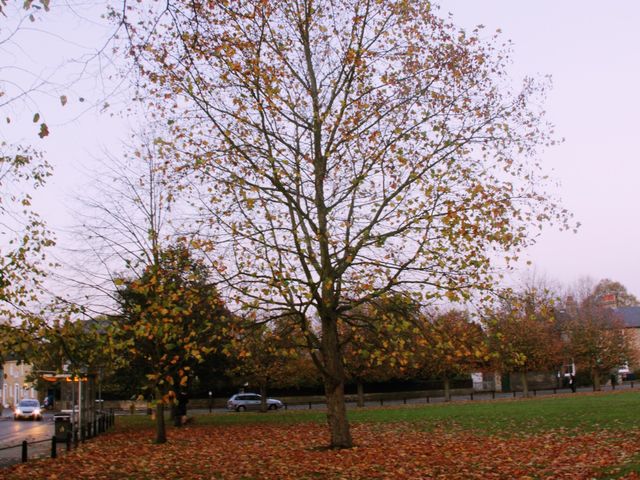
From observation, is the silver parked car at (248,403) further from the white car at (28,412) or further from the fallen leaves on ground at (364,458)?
the fallen leaves on ground at (364,458)

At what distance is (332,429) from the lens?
1911 cm

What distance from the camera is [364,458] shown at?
663 inches

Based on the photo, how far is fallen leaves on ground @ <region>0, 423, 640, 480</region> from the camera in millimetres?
14039

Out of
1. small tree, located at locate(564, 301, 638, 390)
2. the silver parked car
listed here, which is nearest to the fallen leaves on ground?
the silver parked car

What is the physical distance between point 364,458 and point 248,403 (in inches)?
1574

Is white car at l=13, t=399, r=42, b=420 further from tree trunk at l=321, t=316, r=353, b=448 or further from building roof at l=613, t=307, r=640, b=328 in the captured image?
building roof at l=613, t=307, r=640, b=328

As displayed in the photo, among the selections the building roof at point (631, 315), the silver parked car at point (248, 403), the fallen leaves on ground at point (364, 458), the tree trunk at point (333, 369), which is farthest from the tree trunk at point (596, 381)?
the tree trunk at point (333, 369)

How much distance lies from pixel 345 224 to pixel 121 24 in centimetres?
988

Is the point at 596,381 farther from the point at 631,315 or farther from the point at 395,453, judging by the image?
the point at 395,453

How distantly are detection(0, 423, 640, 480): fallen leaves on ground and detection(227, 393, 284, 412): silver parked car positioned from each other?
2974 centimetres

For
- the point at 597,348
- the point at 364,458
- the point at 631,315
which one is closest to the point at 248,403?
the point at 597,348

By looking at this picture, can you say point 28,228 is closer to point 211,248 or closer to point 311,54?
point 211,248

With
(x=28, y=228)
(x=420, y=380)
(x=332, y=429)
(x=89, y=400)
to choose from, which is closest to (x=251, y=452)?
(x=332, y=429)

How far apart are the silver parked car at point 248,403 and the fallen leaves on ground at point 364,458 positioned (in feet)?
97.6
